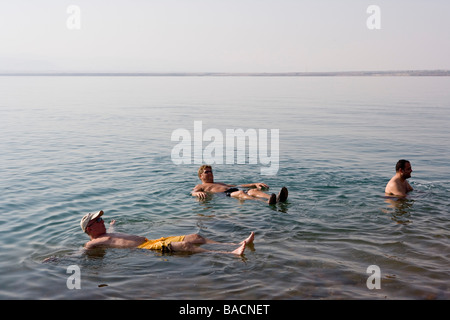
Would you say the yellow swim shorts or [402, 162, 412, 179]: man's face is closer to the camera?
the yellow swim shorts

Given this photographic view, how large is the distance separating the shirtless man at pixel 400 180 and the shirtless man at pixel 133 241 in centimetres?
602

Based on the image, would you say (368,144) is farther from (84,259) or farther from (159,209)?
(84,259)

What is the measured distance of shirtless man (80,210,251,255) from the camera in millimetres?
9648

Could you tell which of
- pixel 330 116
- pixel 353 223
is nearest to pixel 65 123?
pixel 330 116

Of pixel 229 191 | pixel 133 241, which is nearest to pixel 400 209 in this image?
pixel 229 191

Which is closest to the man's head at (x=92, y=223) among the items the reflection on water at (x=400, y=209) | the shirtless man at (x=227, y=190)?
the shirtless man at (x=227, y=190)

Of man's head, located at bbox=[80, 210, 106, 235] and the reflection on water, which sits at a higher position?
man's head, located at bbox=[80, 210, 106, 235]

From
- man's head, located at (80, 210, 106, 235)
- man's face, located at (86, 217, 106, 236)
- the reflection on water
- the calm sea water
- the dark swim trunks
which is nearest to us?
the calm sea water

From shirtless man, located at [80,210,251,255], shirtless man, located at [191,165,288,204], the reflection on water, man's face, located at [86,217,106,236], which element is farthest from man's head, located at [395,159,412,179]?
man's face, located at [86,217,106,236]

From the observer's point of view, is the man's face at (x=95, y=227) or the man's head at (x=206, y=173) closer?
the man's face at (x=95, y=227)

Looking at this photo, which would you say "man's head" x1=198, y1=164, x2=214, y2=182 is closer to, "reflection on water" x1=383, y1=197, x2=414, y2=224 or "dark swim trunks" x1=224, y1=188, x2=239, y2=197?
"dark swim trunks" x1=224, y1=188, x2=239, y2=197

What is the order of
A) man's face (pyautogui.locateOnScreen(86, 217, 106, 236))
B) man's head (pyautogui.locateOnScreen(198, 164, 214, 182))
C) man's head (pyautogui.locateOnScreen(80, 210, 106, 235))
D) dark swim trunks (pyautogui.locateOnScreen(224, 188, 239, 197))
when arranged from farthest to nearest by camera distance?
1. man's head (pyautogui.locateOnScreen(198, 164, 214, 182))
2. dark swim trunks (pyautogui.locateOnScreen(224, 188, 239, 197))
3. man's face (pyautogui.locateOnScreen(86, 217, 106, 236))
4. man's head (pyautogui.locateOnScreen(80, 210, 106, 235))

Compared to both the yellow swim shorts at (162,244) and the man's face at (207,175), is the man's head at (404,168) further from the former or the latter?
the yellow swim shorts at (162,244)

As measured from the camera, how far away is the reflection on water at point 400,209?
11.8m
